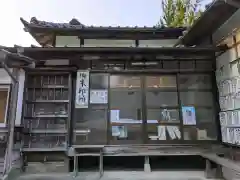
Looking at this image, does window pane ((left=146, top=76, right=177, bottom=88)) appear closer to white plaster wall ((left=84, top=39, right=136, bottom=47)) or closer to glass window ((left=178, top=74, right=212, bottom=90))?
glass window ((left=178, top=74, right=212, bottom=90))

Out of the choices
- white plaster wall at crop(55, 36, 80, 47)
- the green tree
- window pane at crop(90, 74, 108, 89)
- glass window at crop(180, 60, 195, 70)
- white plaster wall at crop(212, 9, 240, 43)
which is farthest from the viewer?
the green tree

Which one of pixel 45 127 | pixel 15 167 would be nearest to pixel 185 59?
pixel 45 127

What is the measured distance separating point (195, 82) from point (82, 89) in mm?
3263

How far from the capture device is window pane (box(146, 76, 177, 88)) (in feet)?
19.3

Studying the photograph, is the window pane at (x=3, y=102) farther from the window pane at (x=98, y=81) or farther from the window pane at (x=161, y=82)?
the window pane at (x=161, y=82)

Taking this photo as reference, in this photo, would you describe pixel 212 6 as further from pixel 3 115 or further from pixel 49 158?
pixel 3 115

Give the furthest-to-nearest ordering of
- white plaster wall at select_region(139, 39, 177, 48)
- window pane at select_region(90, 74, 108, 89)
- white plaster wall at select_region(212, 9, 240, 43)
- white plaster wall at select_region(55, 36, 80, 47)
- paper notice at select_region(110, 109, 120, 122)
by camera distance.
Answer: white plaster wall at select_region(139, 39, 177, 48), white plaster wall at select_region(55, 36, 80, 47), window pane at select_region(90, 74, 108, 89), paper notice at select_region(110, 109, 120, 122), white plaster wall at select_region(212, 9, 240, 43)

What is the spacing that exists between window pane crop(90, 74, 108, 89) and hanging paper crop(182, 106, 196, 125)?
2329mm

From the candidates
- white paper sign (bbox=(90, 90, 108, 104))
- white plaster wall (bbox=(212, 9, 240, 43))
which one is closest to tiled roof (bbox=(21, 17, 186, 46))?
white plaster wall (bbox=(212, 9, 240, 43))

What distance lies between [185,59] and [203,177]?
3.24 m

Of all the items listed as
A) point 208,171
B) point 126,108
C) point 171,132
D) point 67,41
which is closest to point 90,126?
point 126,108

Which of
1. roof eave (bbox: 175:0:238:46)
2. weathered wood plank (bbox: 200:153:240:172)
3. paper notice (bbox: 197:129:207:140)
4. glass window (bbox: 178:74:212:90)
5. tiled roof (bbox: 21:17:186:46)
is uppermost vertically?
tiled roof (bbox: 21:17:186:46)

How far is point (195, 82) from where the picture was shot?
5891mm

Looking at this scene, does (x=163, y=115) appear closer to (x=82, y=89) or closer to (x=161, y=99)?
(x=161, y=99)
